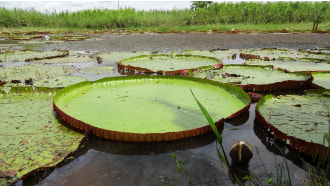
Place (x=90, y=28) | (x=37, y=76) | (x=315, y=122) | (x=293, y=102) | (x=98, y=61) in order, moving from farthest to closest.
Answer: (x=90, y=28) < (x=98, y=61) < (x=37, y=76) < (x=293, y=102) < (x=315, y=122)

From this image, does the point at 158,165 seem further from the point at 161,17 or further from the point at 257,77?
the point at 161,17

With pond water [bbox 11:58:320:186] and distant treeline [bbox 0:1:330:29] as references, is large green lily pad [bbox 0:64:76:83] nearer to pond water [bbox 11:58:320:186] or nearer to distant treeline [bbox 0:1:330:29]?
pond water [bbox 11:58:320:186]

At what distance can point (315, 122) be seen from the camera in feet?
6.39

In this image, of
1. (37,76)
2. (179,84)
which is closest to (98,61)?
(37,76)

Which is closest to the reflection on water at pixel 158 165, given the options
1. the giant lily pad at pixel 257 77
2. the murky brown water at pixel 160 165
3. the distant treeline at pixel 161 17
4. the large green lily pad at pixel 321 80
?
the murky brown water at pixel 160 165

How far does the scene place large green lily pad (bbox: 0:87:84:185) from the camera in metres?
1.52

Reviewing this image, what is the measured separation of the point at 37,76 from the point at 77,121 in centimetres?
231

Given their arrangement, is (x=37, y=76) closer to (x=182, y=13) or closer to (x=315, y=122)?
(x=315, y=122)

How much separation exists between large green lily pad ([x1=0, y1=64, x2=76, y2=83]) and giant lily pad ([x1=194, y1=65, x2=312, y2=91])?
235 cm

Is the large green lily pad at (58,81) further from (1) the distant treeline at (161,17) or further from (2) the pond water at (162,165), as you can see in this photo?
(1) the distant treeline at (161,17)

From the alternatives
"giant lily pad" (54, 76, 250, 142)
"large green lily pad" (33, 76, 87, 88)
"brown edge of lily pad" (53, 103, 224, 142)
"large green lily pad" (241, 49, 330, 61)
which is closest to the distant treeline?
"large green lily pad" (241, 49, 330, 61)

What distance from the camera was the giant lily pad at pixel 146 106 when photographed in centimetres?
192

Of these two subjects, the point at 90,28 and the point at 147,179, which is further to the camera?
the point at 90,28

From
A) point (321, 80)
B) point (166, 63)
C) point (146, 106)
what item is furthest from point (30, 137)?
point (321, 80)
